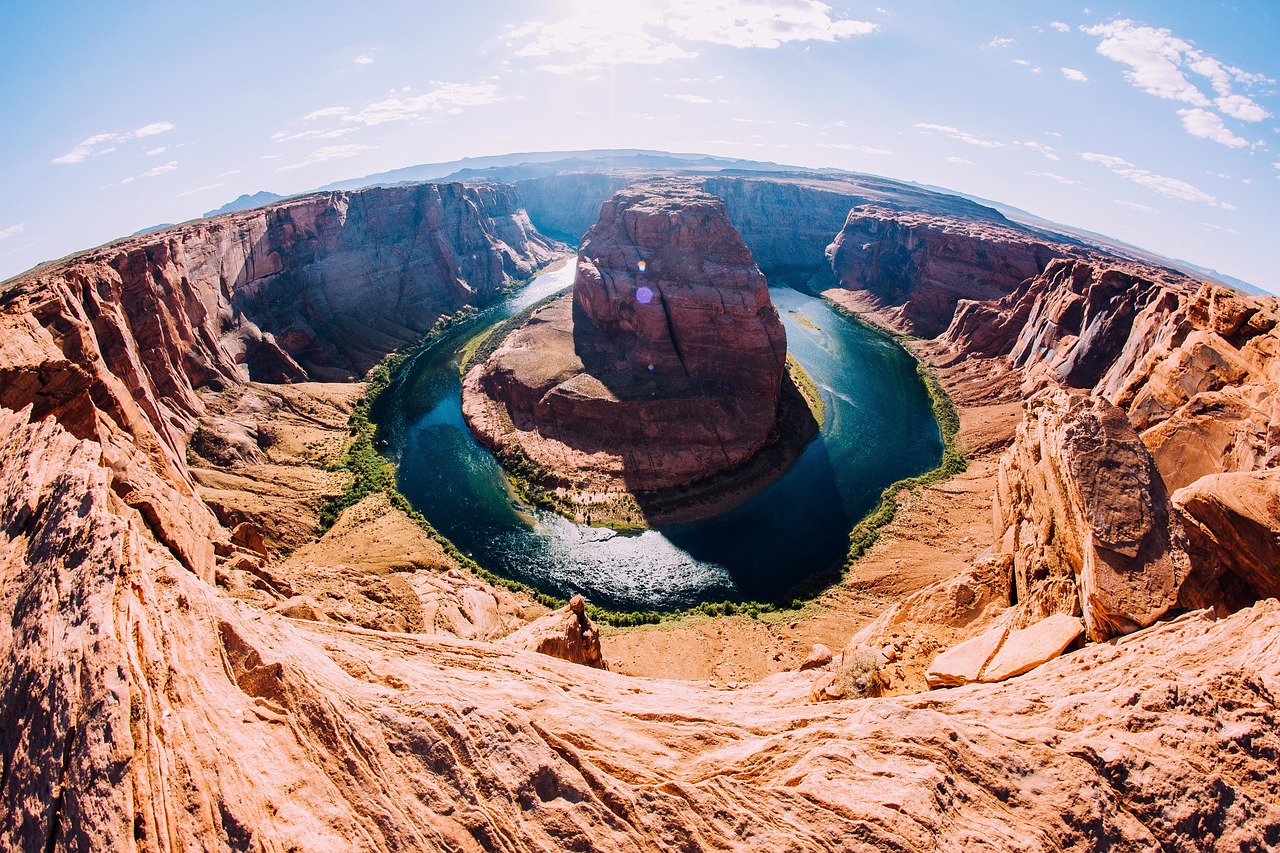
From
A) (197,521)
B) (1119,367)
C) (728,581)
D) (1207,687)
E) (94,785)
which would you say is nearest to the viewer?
(94,785)

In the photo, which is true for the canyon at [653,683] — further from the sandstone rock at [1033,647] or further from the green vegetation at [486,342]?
the green vegetation at [486,342]

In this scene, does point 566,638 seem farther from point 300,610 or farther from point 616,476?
point 616,476

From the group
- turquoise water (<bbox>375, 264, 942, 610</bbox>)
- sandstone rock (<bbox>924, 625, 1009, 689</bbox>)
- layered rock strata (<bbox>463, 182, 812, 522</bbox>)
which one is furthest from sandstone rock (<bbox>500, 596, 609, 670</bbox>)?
layered rock strata (<bbox>463, 182, 812, 522</bbox>)

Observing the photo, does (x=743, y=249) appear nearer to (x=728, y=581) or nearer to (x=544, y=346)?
(x=544, y=346)

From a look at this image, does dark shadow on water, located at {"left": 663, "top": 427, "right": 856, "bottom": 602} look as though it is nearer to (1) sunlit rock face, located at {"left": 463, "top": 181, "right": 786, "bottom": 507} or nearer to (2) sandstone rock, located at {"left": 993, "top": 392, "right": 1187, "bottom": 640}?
(1) sunlit rock face, located at {"left": 463, "top": 181, "right": 786, "bottom": 507}

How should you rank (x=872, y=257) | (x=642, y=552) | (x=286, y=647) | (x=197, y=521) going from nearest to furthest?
1. (x=286, y=647)
2. (x=197, y=521)
3. (x=642, y=552)
4. (x=872, y=257)

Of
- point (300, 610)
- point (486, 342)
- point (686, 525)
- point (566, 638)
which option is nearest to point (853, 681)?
point (566, 638)

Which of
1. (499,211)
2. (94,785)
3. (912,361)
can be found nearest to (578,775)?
(94,785)
